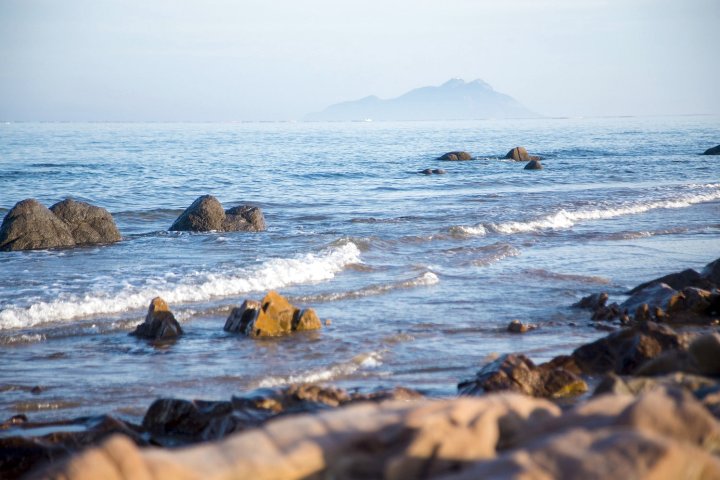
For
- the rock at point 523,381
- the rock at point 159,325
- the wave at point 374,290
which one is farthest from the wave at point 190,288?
the rock at point 523,381

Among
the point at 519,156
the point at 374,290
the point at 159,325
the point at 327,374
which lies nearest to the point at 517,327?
the point at 327,374

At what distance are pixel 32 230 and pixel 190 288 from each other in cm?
566

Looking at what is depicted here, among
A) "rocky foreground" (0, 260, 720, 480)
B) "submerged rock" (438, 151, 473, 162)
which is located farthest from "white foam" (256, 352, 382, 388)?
"submerged rock" (438, 151, 473, 162)

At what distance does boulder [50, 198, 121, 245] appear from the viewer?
50.8 ft

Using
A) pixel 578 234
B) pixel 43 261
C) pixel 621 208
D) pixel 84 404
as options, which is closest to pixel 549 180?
pixel 621 208

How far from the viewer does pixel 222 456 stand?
274 centimetres

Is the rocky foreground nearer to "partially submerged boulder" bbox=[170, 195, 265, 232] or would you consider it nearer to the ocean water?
the ocean water

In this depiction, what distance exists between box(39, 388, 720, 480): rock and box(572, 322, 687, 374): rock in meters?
3.19

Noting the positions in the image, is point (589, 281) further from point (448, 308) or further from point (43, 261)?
point (43, 261)

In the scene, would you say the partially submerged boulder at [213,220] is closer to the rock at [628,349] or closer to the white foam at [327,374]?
the white foam at [327,374]

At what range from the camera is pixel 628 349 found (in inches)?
247

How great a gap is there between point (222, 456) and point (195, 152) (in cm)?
4534

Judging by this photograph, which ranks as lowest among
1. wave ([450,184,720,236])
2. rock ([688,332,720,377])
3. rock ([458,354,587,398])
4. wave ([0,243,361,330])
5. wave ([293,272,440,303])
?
wave ([450,184,720,236])

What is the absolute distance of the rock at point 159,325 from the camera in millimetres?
8352
